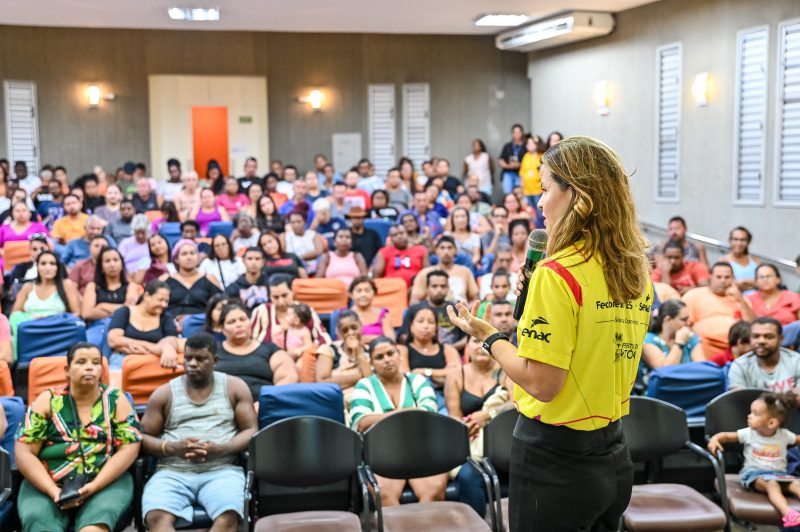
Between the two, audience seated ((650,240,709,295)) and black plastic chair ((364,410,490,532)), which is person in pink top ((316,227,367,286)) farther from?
black plastic chair ((364,410,490,532))

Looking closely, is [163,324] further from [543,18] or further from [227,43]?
[227,43]

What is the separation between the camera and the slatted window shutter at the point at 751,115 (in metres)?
8.68

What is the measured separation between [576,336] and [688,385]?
11.5 ft

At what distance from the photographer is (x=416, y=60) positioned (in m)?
14.4

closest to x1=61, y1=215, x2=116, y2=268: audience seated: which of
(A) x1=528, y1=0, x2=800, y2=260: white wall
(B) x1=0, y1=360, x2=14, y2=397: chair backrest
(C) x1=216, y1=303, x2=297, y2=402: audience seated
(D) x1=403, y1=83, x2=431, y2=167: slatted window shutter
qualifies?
(B) x1=0, y1=360, x2=14, y2=397: chair backrest

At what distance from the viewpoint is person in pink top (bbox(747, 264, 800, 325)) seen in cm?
673

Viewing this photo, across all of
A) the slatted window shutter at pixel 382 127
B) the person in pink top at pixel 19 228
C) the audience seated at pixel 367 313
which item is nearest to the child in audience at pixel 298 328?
the audience seated at pixel 367 313

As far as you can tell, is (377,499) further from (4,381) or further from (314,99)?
(314,99)

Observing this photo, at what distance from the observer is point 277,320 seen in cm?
617

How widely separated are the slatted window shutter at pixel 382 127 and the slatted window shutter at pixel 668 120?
16.9ft

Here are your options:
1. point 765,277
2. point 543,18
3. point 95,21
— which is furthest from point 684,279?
point 95,21

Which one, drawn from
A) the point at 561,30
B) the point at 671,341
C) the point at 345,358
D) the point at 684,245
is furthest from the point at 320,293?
the point at 561,30

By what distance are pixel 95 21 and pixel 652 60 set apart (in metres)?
7.37

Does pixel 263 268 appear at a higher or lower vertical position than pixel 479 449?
higher
